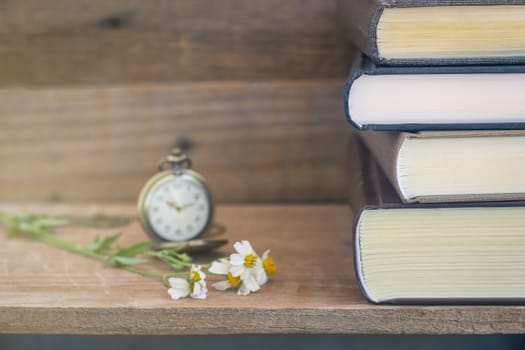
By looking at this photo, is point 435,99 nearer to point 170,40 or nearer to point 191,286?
point 191,286

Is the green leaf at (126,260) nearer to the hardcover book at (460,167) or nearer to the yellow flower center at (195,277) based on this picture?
the yellow flower center at (195,277)

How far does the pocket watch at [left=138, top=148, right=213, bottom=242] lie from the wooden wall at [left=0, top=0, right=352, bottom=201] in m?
0.25

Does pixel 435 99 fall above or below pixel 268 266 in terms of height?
above

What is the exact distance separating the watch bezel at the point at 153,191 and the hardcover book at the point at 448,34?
358 mm

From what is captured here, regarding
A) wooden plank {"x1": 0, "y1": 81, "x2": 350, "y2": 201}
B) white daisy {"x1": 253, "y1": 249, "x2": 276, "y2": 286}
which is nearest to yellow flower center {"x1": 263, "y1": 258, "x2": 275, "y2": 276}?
white daisy {"x1": 253, "y1": 249, "x2": 276, "y2": 286}

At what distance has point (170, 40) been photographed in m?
1.30

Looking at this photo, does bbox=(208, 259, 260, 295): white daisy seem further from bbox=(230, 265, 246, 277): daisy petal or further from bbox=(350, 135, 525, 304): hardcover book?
bbox=(350, 135, 525, 304): hardcover book

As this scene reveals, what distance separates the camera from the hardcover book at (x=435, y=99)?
0.85m

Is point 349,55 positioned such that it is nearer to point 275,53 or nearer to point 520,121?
point 275,53

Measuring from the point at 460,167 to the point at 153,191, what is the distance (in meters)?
0.43

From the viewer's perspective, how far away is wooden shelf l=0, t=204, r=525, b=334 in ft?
2.80

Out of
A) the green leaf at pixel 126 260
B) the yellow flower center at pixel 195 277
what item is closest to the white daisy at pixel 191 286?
the yellow flower center at pixel 195 277

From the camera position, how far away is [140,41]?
1306mm

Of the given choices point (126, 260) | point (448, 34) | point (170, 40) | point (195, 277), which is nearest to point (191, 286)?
point (195, 277)
